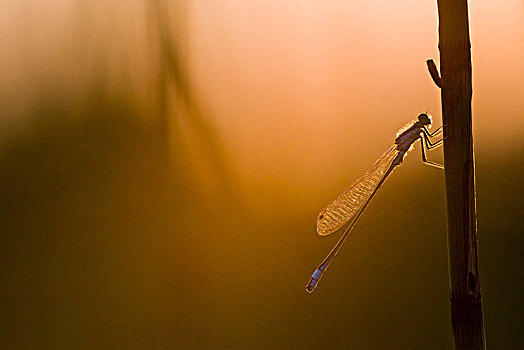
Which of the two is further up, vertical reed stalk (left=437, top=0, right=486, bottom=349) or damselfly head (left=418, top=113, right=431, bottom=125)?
damselfly head (left=418, top=113, right=431, bottom=125)

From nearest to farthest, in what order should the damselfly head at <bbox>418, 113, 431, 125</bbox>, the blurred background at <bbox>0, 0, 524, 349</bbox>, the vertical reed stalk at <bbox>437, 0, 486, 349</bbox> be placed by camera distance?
the vertical reed stalk at <bbox>437, 0, 486, 349</bbox> → the damselfly head at <bbox>418, 113, 431, 125</bbox> → the blurred background at <bbox>0, 0, 524, 349</bbox>

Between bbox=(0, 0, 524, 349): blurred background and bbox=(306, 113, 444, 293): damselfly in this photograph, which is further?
bbox=(0, 0, 524, 349): blurred background

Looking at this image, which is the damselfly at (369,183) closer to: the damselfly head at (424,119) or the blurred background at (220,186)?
the damselfly head at (424,119)

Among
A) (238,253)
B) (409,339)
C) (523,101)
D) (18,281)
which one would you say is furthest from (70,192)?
(523,101)

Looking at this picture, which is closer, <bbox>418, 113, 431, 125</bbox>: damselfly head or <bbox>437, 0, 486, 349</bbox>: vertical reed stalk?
<bbox>437, 0, 486, 349</bbox>: vertical reed stalk

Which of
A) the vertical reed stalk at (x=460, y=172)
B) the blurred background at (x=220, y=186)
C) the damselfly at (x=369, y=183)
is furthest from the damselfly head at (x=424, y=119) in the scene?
the blurred background at (x=220, y=186)

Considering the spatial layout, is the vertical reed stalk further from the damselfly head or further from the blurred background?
the blurred background

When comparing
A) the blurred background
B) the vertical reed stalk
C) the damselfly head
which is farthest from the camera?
the blurred background

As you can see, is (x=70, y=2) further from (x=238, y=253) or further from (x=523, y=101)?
(x=523, y=101)

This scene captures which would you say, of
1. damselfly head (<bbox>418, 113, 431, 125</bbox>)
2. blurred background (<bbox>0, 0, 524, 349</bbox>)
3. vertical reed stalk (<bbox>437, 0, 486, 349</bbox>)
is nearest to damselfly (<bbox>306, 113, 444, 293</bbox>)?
damselfly head (<bbox>418, 113, 431, 125</bbox>)
